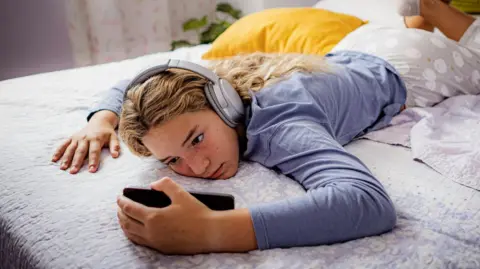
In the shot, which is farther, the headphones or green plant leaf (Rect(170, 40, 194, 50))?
green plant leaf (Rect(170, 40, 194, 50))

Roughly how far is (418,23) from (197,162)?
104cm

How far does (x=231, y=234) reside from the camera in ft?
2.04

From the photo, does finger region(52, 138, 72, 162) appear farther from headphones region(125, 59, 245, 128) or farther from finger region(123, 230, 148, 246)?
finger region(123, 230, 148, 246)

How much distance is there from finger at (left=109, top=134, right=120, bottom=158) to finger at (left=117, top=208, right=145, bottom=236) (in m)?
0.32

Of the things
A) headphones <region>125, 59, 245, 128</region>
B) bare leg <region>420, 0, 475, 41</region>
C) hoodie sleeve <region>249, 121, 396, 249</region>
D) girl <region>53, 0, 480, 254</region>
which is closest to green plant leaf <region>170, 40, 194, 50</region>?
girl <region>53, 0, 480, 254</region>

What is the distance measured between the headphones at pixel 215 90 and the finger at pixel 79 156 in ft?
0.58

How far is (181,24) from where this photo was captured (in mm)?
2850

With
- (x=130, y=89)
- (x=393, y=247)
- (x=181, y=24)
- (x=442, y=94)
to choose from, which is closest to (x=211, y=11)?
(x=181, y=24)

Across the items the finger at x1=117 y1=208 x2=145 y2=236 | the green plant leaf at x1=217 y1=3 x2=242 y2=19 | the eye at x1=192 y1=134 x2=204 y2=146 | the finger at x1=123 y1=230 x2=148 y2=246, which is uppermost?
the eye at x1=192 y1=134 x2=204 y2=146

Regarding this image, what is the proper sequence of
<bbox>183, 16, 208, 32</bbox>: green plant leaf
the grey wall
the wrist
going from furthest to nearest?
<bbox>183, 16, 208, 32</bbox>: green plant leaf, the grey wall, the wrist

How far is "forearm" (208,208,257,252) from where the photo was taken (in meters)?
0.62

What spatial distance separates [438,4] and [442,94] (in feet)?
1.30

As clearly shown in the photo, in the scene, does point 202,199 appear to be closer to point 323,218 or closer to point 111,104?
point 323,218

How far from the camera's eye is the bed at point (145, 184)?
0.61m
